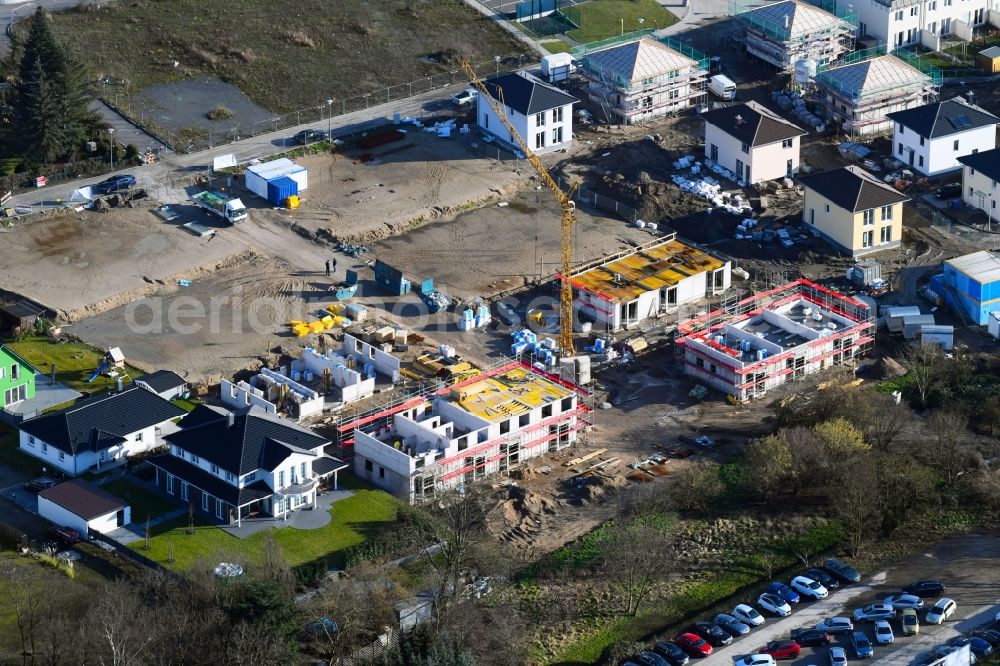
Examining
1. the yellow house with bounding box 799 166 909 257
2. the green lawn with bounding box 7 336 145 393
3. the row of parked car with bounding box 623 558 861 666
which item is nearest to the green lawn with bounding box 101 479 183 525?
the green lawn with bounding box 7 336 145 393

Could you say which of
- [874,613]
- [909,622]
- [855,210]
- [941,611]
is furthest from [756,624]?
[855,210]

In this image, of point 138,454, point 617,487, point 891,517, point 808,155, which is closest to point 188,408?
point 138,454

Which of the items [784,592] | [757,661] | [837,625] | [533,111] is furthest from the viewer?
[533,111]

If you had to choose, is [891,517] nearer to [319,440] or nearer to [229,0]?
[319,440]

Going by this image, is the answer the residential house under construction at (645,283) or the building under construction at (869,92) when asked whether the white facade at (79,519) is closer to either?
the residential house under construction at (645,283)

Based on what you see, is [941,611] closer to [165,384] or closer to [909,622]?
[909,622]

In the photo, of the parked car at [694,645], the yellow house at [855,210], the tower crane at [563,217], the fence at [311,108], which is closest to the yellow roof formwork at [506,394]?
the tower crane at [563,217]
